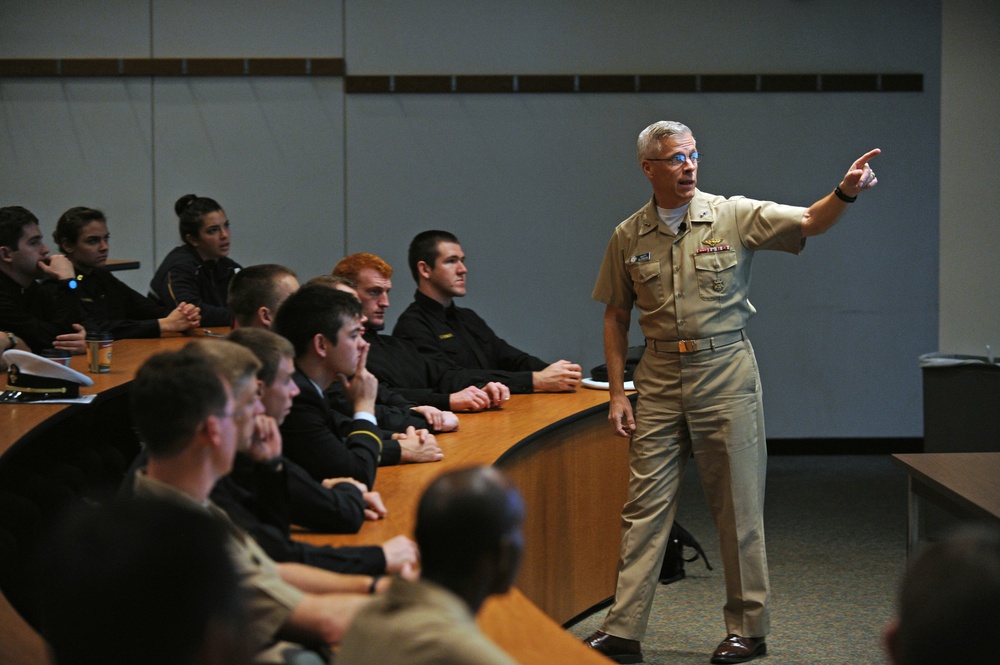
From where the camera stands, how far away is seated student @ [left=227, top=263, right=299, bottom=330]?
325 centimetres

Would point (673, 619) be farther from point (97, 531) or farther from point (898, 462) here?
point (97, 531)

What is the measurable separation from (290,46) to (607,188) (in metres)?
2.00

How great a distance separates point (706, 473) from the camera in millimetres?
3357

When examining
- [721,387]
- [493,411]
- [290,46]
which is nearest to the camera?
[721,387]

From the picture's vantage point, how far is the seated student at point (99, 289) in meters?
4.82

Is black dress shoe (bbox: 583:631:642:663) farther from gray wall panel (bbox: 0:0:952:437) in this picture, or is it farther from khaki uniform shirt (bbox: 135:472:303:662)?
gray wall panel (bbox: 0:0:952:437)

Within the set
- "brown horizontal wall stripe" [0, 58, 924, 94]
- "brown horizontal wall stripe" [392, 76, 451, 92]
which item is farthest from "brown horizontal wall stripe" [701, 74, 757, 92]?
"brown horizontal wall stripe" [392, 76, 451, 92]

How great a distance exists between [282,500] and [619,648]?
1.60 meters

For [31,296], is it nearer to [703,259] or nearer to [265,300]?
[265,300]

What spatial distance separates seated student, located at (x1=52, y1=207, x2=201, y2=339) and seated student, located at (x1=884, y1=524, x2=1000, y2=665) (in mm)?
4148

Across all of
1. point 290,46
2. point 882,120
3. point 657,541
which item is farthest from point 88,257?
point 882,120

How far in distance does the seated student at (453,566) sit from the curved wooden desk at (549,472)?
1.10 meters

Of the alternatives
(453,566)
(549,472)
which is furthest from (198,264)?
(453,566)

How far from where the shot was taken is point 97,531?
95 cm
